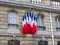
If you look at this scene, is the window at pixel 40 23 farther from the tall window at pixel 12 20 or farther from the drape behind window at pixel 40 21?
the tall window at pixel 12 20

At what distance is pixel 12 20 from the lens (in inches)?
926

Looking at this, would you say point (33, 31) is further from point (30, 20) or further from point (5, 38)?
point (5, 38)

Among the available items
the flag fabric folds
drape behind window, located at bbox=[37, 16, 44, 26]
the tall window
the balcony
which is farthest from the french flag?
the tall window

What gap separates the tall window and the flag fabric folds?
0.70 meters

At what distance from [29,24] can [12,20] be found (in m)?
1.47

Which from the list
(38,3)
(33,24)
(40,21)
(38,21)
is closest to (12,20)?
(33,24)

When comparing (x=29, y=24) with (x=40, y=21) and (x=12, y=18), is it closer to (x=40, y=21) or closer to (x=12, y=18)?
(x=12, y=18)

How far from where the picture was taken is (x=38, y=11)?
24.8 m

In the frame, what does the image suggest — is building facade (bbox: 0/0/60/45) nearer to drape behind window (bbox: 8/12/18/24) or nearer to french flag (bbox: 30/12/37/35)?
drape behind window (bbox: 8/12/18/24)

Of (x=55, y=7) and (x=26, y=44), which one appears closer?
(x=26, y=44)

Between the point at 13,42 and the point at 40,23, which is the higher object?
the point at 40,23

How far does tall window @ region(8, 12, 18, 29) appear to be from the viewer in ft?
76.5

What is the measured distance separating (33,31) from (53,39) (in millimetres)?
2389

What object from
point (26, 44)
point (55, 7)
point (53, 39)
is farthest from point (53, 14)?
point (26, 44)
